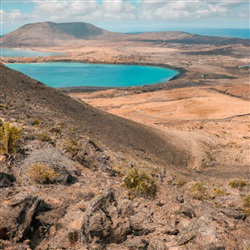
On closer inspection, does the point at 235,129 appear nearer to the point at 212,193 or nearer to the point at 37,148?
the point at 212,193

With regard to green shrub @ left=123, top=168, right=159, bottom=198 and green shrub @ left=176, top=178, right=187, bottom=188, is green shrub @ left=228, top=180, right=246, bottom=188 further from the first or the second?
green shrub @ left=123, top=168, right=159, bottom=198

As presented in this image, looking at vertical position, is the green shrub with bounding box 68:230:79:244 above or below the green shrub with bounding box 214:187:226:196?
above

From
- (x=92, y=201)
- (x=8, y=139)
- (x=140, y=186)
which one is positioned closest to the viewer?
(x=92, y=201)

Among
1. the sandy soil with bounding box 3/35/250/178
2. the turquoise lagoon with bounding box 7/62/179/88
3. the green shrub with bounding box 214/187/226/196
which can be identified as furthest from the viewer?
the turquoise lagoon with bounding box 7/62/179/88

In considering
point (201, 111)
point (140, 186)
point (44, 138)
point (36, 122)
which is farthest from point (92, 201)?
point (201, 111)

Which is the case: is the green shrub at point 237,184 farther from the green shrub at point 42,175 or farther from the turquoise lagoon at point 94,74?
the turquoise lagoon at point 94,74

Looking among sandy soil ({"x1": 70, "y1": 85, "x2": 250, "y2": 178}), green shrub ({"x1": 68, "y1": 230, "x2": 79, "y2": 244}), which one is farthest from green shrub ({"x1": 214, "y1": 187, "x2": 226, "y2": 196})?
green shrub ({"x1": 68, "y1": 230, "x2": 79, "y2": 244})

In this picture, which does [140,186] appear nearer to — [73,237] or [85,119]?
[73,237]
